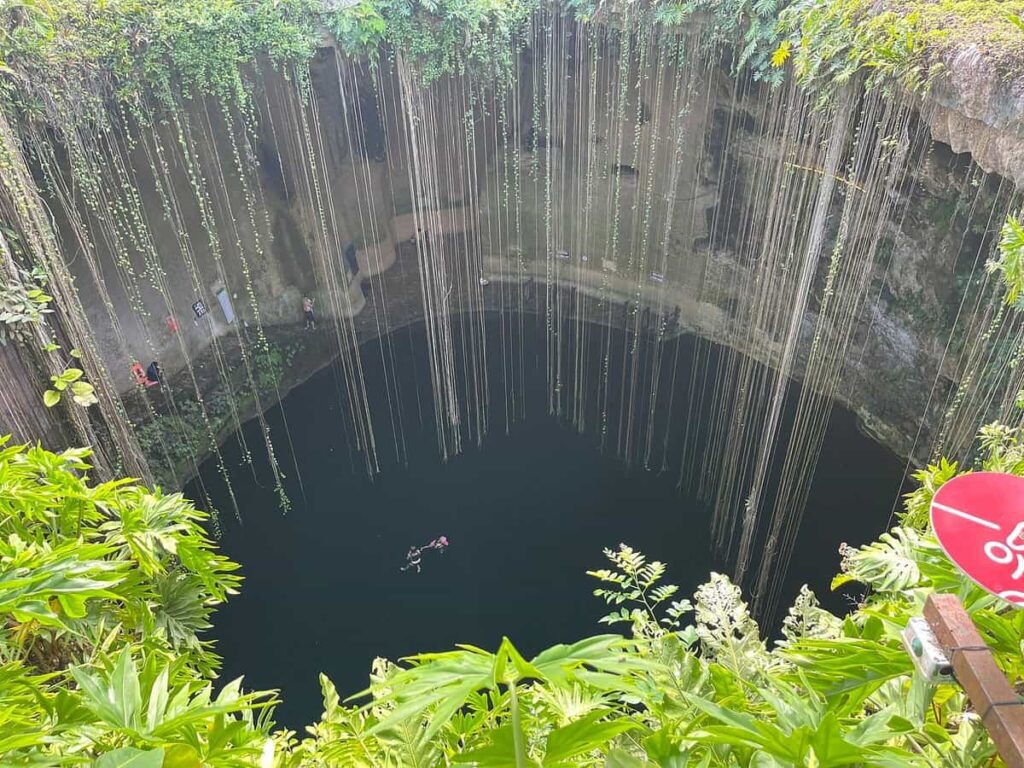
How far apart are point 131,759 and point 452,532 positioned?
4.14 metres

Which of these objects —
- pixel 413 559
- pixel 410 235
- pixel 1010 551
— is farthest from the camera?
pixel 410 235

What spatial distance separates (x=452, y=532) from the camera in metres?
4.92

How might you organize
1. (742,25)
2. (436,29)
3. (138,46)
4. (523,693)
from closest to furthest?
(523,693)
(138,46)
(742,25)
(436,29)

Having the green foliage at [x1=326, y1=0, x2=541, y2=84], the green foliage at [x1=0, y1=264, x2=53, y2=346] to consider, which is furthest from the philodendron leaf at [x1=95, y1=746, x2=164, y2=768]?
the green foliage at [x1=326, y1=0, x2=541, y2=84]

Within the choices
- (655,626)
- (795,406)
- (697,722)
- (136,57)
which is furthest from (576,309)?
(697,722)

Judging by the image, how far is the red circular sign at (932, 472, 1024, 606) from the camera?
2.83 feet

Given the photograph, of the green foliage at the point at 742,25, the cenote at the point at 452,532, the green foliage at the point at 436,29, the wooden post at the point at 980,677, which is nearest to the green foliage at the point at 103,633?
the wooden post at the point at 980,677

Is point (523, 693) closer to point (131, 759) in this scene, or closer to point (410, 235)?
point (131, 759)

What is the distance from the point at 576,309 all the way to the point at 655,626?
228 inches

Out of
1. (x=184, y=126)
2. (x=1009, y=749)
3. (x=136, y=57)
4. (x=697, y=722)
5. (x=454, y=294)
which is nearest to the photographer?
(x=1009, y=749)

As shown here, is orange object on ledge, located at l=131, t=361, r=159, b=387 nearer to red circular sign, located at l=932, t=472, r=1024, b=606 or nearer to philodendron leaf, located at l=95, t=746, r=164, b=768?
philodendron leaf, located at l=95, t=746, r=164, b=768

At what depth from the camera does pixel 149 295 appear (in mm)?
5379

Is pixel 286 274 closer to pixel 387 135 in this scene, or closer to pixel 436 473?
pixel 387 135

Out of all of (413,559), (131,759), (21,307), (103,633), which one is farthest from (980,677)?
(413,559)
